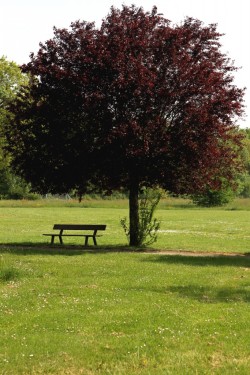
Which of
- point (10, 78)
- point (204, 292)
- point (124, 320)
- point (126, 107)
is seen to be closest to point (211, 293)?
point (204, 292)

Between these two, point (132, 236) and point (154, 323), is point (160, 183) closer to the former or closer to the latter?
point (132, 236)

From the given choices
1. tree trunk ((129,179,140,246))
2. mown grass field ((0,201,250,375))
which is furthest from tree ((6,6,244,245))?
mown grass field ((0,201,250,375))

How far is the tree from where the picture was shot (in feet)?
70.7

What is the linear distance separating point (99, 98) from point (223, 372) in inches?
604

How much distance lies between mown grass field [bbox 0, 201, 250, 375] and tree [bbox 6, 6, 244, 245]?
4.80 metres

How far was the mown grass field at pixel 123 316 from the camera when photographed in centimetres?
763

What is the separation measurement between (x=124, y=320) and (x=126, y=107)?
13.3 metres

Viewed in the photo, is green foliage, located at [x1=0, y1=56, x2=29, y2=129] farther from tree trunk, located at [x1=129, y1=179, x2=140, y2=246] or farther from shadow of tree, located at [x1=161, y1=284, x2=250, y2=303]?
shadow of tree, located at [x1=161, y1=284, x2=250, y2=303]

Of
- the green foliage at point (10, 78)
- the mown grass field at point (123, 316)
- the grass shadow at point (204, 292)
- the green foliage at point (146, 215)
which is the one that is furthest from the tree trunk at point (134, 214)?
the green foliage at point (10, 78)

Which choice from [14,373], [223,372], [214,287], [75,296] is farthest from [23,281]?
[223,372]

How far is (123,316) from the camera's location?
1017cm

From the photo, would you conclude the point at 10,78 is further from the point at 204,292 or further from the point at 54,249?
the point at 204,292

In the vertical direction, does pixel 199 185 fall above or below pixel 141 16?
below

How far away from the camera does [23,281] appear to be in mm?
14008
